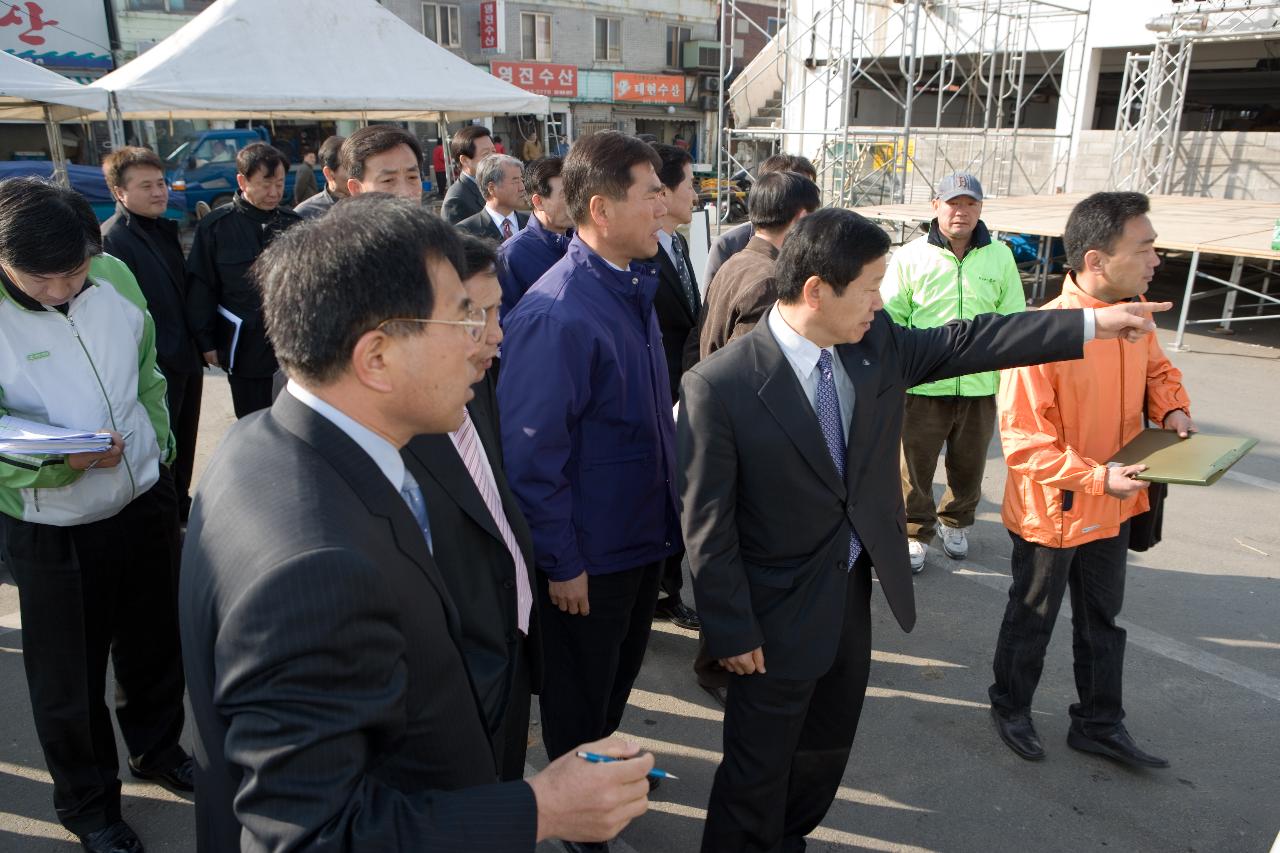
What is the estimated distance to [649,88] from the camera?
33.2m

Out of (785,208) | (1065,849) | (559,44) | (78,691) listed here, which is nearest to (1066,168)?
(785,208)

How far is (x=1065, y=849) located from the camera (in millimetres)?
2568

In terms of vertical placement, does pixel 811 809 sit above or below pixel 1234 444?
below

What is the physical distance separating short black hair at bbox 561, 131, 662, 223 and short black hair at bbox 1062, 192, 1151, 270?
4.22 feet

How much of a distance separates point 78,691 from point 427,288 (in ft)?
6.50

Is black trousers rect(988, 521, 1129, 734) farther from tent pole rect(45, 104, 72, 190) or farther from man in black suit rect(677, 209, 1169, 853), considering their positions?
tent pole rect(45, 104, 72, 190)

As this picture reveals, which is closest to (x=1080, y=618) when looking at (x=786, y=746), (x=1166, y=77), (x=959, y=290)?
(x=786, y=746)

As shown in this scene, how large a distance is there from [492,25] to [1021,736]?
30.5m

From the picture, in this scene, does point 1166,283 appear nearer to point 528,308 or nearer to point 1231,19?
point 1231,19

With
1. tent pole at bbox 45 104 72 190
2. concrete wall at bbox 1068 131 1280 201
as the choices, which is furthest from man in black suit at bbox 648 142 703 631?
concrete wall at bbox 1068 131 1280 201

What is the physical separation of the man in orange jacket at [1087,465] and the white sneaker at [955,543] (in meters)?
1.56

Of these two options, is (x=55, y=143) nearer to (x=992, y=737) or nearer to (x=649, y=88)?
(x=992, y=737)

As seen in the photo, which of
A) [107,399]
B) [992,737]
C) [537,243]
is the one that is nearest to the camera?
[107,399]

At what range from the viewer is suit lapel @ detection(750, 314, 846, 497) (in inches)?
83.1
